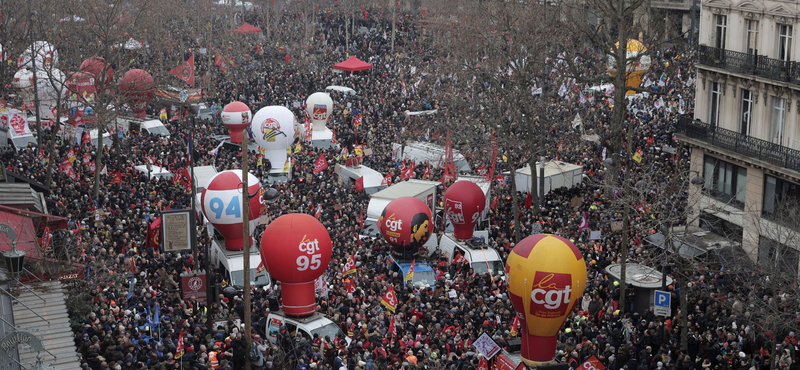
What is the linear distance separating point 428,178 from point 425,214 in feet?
28.8

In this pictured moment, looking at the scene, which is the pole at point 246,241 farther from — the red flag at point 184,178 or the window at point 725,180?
the window at point 725,180

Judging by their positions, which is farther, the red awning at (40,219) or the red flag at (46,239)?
the red awning at (40,219)

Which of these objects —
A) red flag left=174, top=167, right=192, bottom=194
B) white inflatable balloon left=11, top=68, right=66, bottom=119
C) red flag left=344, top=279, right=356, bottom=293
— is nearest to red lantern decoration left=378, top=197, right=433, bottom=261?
red flag left=344, top=279, right=356, bottom=293

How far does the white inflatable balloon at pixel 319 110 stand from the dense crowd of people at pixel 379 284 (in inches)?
75.9

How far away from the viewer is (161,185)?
119 ft

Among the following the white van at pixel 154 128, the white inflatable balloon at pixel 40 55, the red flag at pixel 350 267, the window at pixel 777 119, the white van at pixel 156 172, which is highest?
the white inflatable balloon at pixel 40 55

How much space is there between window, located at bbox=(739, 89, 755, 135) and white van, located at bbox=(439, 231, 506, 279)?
9.94 metres

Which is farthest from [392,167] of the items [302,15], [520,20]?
[302,15]

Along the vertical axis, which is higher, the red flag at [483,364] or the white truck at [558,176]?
the white truck at [558,176]

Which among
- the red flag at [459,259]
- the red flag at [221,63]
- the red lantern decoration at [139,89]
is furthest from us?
the red flag at [221,63]

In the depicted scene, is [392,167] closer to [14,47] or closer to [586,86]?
[586,86]

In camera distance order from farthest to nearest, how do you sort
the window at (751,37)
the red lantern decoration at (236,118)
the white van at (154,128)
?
the white van at (154,128)
the red lantern decoration at (236,118)
the window at (751,37)

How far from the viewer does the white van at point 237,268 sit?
28094 millimetres

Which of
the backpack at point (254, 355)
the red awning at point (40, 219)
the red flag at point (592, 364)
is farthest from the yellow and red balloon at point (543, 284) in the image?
the red awning at point (40, 219)
